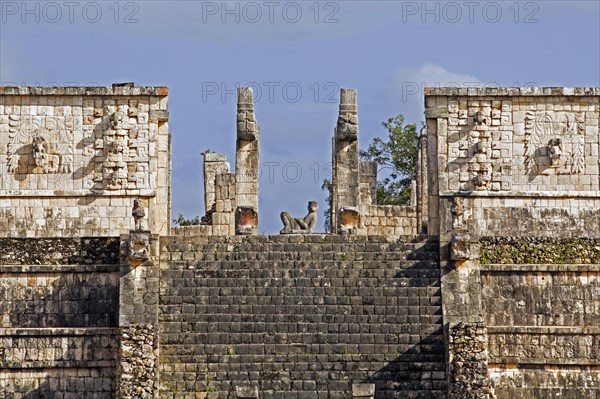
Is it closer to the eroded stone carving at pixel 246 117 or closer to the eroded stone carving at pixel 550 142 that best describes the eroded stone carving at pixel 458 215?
the eroded stone carving at pixel 550 142

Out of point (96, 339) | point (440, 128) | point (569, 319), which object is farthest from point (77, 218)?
point (569, 319)

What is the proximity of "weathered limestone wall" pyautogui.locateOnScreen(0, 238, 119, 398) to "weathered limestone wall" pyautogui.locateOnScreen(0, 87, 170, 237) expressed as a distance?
189 centimetres

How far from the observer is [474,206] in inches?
1479

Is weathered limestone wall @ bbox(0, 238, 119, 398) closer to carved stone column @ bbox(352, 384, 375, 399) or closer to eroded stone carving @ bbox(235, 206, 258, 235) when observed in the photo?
eroded stone carving @ bbox(235, 206, 258, 235)

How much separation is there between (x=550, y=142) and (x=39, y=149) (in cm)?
969

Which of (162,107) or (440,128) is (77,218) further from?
(440,128)

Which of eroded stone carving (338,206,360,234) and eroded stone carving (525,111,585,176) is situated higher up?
eroded stone carving (525,111,585,176)

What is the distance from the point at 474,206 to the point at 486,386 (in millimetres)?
5807

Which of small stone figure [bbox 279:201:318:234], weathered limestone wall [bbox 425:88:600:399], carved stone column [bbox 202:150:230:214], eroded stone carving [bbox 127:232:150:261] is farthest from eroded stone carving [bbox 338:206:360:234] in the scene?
carved stone column [bbox 202:150:230:214]

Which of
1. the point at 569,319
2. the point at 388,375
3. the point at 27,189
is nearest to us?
the point at 388,375

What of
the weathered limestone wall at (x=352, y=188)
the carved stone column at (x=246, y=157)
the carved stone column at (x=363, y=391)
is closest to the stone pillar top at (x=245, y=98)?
the carved stone column at (x=246, y=157)

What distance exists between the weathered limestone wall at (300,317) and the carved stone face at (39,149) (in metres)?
3.88

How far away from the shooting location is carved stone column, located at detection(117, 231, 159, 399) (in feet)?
107

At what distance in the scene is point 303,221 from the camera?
1549 inches
